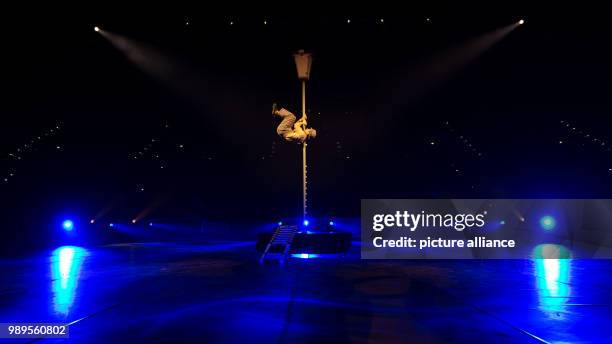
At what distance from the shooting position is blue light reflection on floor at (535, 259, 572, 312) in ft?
18.2

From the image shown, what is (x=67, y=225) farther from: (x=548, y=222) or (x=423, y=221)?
(x=548, y=222)

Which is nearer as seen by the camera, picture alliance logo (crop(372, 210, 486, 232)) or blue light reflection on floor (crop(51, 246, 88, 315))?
blue light reflection on floor (crop(51, 246, 88, 315))

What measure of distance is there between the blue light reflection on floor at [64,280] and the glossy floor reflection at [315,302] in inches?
0.7

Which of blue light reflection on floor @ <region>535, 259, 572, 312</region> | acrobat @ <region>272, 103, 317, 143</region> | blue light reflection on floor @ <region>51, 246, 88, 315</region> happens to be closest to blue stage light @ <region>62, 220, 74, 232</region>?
blue light reflection on floor @ <region>51, 246, 88, 315</region>

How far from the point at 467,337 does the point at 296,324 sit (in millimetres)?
1593

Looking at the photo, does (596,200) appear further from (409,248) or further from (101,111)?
(101,111)

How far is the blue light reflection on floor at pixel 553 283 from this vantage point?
5.55 m

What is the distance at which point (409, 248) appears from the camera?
34.9 feet

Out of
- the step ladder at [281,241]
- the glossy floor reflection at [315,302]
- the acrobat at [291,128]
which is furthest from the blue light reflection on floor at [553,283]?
the acrobat at [291,128]

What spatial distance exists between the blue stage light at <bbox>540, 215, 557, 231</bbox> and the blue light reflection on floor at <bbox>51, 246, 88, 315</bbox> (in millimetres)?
17270

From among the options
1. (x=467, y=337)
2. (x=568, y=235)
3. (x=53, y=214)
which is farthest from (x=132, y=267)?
(x=568, y=235)

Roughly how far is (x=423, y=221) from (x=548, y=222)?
11430 mm

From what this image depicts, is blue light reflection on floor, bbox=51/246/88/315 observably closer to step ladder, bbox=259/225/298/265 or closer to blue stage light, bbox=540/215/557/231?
step ladder, bbox=259/225/298/265

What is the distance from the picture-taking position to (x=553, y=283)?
284 inches
